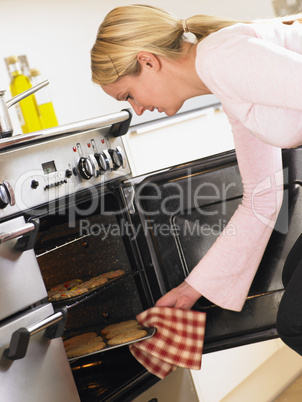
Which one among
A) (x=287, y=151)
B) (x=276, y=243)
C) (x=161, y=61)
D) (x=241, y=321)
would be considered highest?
(x=161, y=61)

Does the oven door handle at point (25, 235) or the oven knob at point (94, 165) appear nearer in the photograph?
the oven door handle at point (25, 235)

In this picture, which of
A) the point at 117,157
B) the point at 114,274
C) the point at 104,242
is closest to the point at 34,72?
the point at 117,157

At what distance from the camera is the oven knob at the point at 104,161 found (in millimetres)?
1403

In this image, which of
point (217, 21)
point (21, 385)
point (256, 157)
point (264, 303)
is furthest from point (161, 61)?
point (21, 385)

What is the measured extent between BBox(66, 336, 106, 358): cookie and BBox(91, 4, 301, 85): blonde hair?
0.62 metres

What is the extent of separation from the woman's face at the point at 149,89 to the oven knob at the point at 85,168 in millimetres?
172

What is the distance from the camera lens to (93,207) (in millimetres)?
1446

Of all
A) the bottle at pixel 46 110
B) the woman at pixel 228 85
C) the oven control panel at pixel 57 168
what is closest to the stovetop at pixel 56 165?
the oven control panel at pixel 57 168

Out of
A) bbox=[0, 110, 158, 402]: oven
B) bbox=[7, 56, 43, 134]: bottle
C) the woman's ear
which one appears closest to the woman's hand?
bbox=[0, 110, 158, 402]: oven

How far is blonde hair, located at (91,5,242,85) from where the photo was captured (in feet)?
3.99

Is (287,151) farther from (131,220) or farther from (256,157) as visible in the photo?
(131,220)

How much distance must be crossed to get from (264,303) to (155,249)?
0.30m

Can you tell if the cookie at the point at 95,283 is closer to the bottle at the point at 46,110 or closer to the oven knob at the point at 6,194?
the oven knob at the point at 6,194

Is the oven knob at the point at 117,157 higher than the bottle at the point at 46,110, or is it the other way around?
the bottle at the point at 46,110
